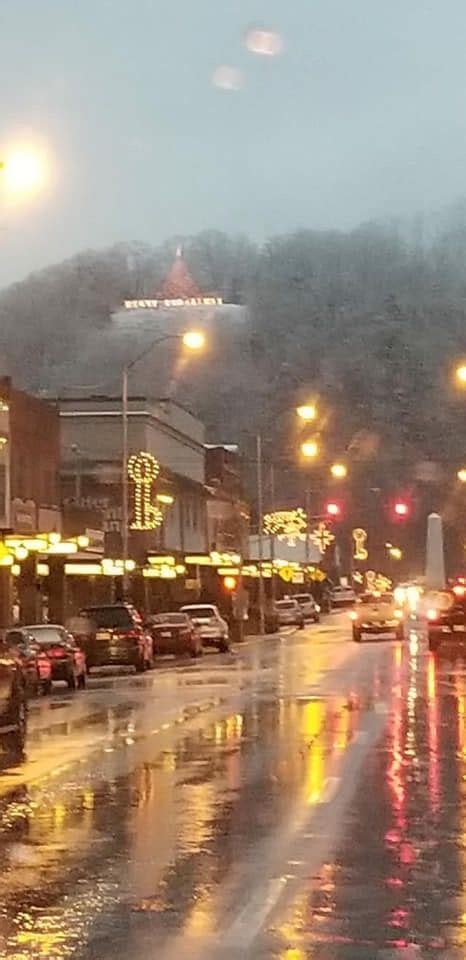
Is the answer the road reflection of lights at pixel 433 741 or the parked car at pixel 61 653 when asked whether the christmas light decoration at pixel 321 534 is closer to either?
the parked car at pixel 61 653

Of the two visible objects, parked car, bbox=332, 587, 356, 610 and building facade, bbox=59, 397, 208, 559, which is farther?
parked car, bbox=332, 587, 356, 610

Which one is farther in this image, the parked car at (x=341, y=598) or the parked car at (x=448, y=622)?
the parked car at (x=341, y=598)

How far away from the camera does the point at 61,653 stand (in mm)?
39031

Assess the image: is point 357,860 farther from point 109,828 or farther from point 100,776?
point 100,776

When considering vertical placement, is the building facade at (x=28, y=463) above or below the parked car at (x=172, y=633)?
above

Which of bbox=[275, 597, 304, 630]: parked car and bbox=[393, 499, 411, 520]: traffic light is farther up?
bbox=[393, 499, 411, 520]: traffic light

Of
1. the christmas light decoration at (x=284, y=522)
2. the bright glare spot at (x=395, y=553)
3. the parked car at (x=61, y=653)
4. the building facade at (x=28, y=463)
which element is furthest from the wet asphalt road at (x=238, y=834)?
the bright glare spot at (x=395, y=553)

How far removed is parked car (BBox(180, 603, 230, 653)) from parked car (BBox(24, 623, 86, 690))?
789 inches

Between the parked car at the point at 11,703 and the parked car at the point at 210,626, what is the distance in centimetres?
3589

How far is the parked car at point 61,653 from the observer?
38.6 meters

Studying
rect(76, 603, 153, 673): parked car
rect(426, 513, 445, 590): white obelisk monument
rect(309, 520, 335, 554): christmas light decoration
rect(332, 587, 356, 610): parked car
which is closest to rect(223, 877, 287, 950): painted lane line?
rect(76, 603, 153, 673): parked car

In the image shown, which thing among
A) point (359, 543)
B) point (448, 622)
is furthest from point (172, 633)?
point (359, 543)

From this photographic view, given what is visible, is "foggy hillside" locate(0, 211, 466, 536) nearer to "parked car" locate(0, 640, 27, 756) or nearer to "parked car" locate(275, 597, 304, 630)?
"parked car" locate(275, 597, 304, 630)

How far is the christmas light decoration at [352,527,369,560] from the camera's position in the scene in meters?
129
